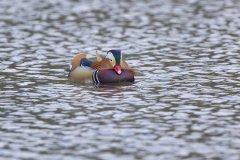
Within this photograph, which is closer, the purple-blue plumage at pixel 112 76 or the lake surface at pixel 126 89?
the lake surface at pixel 126 89

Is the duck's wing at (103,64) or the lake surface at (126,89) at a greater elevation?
the duck's wing at (103,64)

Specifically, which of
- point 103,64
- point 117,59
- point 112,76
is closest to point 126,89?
point 112,76

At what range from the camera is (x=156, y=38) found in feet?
98.4

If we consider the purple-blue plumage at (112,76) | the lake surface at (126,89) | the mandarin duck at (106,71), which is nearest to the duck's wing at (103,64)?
the mandarin duck at (106,71)

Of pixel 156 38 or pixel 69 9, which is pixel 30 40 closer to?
pixel 156 38

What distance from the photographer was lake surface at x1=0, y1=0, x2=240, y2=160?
15.0m

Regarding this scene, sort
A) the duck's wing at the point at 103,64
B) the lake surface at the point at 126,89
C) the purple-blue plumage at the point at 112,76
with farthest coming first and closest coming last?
1. the duck's wing at the point at 103,64
2. the purple-blue plumage at the point at 112,76
3. the lake surface at the point at 126,89

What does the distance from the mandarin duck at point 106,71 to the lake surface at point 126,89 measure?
0.23 m

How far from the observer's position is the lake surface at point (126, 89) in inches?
→ 589

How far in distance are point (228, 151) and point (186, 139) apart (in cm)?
105

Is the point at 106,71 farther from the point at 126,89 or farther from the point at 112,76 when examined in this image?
the point at 126,89

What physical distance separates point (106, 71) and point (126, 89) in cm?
97

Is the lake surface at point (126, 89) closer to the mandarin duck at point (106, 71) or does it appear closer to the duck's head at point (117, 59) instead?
the mandarin duck at point (106, 71)

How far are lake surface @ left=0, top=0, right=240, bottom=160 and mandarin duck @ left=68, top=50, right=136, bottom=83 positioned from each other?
0.77ft
